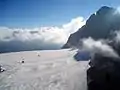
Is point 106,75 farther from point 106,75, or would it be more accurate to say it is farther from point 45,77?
point 45,77

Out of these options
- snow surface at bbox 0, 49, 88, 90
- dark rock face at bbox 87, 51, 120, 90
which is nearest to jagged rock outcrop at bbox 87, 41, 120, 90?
dark rock face at bbox 87, 51, 120, 90

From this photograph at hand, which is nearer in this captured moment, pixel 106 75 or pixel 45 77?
pixel 106 75

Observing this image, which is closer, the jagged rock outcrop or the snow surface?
the jagged rock outcrop

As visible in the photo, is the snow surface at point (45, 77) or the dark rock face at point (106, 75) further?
the snow surface at point (45, 77)

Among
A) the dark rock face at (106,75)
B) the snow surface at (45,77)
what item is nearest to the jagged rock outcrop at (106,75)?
the dark rock face at (106,75)

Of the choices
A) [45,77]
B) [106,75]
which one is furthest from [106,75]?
[45,77]

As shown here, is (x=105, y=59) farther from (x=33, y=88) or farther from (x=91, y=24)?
(x=91, y=24)

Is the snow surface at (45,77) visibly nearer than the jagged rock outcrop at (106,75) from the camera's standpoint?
No

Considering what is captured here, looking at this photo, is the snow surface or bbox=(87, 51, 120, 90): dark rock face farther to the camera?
the snow surface

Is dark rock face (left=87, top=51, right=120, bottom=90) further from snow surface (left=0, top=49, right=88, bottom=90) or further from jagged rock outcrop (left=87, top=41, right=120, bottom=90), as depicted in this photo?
snow surface (left=0, top=49, right=88, bottom=90)

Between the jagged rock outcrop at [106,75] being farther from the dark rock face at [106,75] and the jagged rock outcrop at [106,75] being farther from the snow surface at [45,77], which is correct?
the snow surface at [45,77]

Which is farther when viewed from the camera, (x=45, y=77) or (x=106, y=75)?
(x=45, y=77)

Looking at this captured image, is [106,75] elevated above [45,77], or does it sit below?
above
